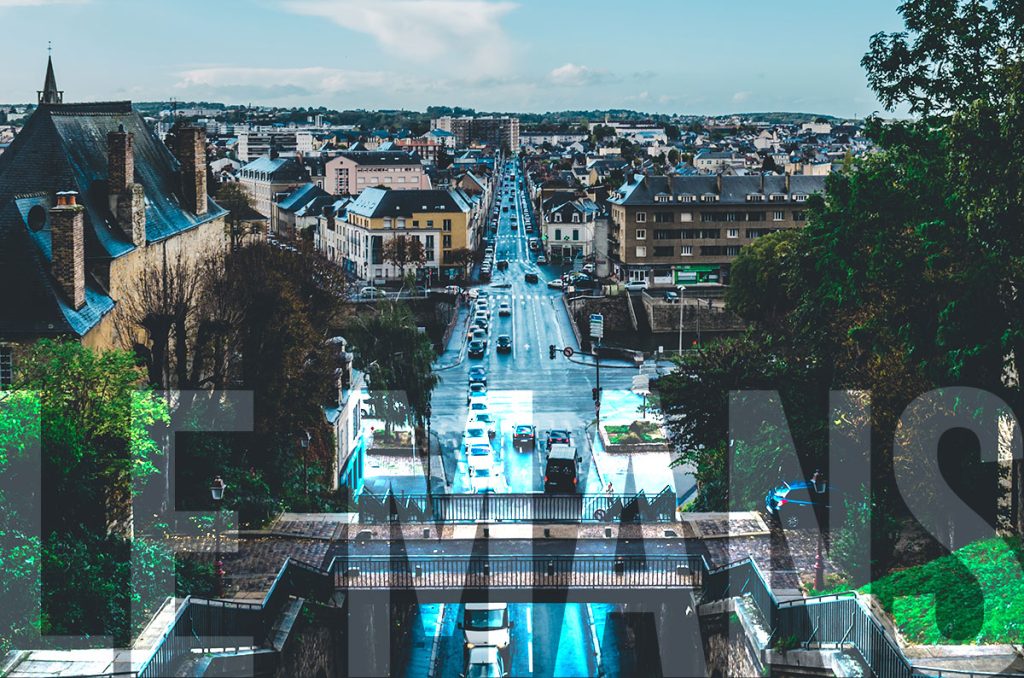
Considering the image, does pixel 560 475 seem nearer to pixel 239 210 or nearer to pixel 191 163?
pixel 191 163

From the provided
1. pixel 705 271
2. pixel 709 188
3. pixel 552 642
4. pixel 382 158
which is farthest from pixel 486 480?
pixel 382 158

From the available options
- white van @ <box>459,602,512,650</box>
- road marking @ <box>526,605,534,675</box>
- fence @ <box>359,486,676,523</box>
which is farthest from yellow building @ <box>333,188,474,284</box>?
white van @ <box>459,602,512,650</box>

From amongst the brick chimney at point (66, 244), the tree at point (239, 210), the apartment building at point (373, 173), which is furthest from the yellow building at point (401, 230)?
the brick chimney at point (66, 244)

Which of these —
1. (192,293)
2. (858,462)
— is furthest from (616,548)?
(192,293)

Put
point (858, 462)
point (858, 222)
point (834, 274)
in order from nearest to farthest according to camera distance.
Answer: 1. point (858, 462)
2. point (858, 222)
3. point (834, 274)

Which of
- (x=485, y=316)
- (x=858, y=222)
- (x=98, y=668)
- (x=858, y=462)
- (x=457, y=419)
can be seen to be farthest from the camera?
(x=485, y=316)

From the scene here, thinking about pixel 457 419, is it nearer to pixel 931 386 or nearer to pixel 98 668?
pixel 931 386
